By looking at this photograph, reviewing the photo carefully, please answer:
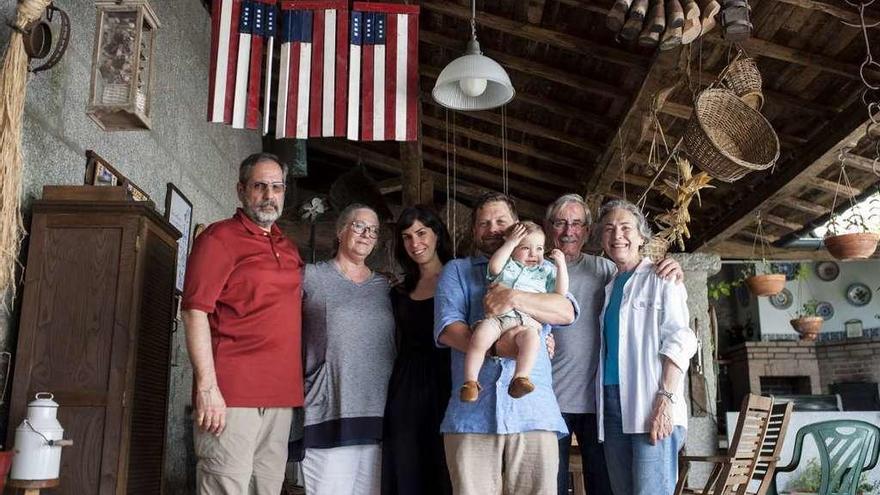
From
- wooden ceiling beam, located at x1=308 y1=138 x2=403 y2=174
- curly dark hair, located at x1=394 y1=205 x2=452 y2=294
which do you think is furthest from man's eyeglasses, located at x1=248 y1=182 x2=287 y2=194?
wooden ceiling beam, located at x1=308 y1=138 x2=403 y2=174

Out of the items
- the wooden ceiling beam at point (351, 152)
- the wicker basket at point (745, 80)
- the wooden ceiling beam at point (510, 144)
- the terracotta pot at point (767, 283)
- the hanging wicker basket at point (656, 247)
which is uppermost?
the wooden ceiling beam at point (351, 152)

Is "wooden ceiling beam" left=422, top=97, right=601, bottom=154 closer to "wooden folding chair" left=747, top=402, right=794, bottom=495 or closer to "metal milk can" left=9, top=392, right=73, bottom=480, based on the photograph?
"wooden folding chair" left=747, top=402, right=794, bottom=495

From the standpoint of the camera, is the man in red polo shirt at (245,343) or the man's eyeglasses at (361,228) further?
the man's eyeglasses at (361,228)

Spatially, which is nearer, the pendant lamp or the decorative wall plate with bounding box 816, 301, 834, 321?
the pendant lamp

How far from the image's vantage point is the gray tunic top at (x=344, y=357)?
106 inches

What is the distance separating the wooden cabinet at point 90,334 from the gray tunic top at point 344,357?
2.30 ft

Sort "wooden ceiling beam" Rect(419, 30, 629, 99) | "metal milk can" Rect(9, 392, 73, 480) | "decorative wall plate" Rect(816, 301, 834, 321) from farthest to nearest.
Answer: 1. "decorative wall plate" Rect(816, 301, 834, 321)
2. "wooden ceiling beam" Rect(419, 30, 629, 99)
3. "metal milk can" Rect(9, 392, 73, 480)

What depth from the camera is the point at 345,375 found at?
2699 mm

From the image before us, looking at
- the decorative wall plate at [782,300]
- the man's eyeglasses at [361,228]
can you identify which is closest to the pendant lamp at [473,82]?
the man's eyeglasses at [361,228]

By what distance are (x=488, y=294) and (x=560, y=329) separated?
53 cm

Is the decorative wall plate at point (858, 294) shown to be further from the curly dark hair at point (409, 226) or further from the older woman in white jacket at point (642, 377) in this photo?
the curly dark hair at point (409, 226)

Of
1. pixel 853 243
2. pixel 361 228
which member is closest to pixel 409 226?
pixel 361 228

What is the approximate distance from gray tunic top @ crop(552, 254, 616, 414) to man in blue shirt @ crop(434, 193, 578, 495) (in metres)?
0.32

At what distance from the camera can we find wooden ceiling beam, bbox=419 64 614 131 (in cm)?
662
